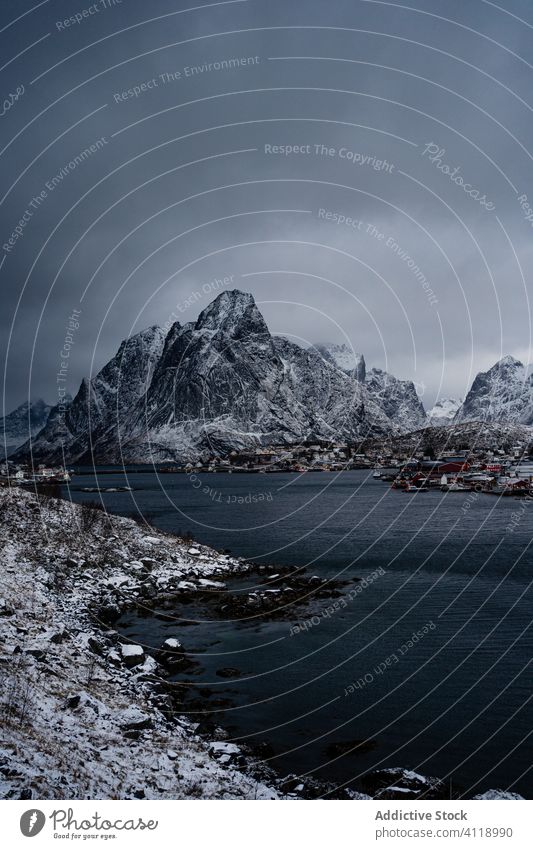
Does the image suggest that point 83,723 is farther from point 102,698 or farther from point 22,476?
point 22,476

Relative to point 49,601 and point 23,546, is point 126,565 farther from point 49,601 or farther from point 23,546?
point 49,601

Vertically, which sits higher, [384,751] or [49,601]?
[49,601]
